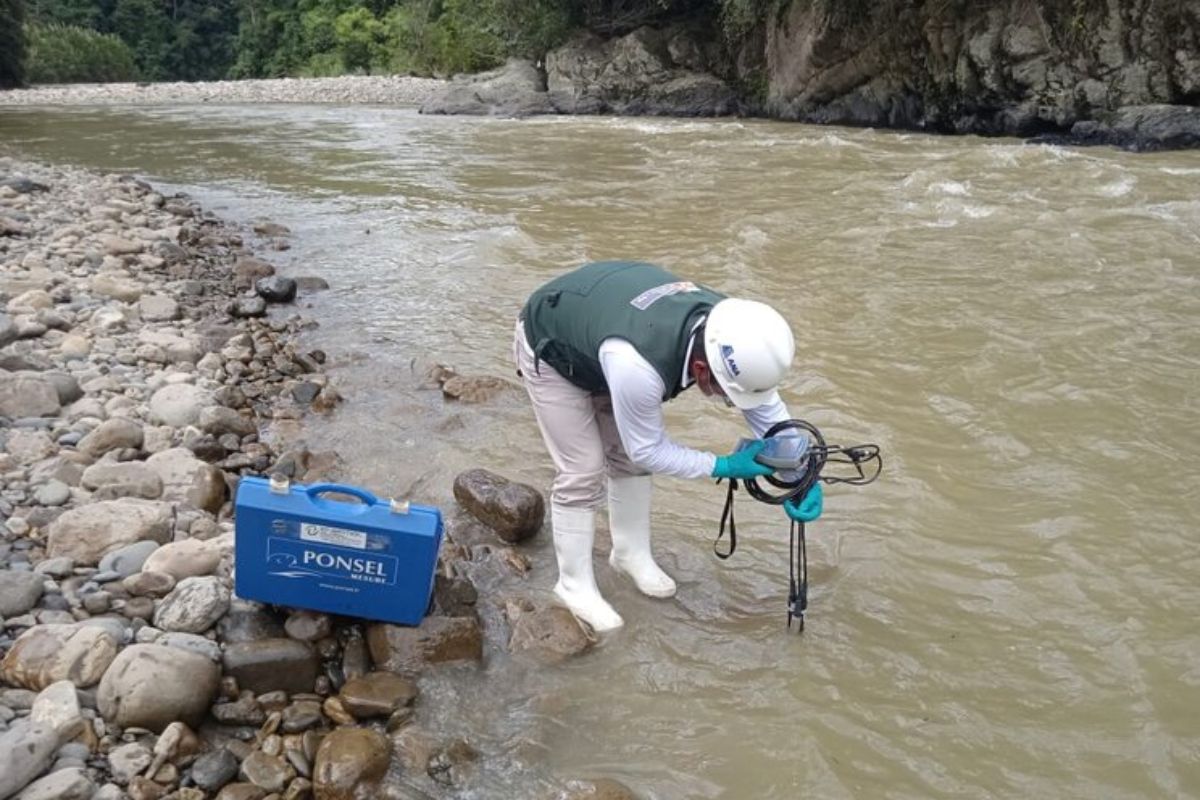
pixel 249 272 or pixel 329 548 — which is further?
pixel 249 272

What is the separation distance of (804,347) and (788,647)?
319 cm

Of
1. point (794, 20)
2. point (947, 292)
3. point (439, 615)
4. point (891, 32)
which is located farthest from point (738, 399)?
point (794, 20)

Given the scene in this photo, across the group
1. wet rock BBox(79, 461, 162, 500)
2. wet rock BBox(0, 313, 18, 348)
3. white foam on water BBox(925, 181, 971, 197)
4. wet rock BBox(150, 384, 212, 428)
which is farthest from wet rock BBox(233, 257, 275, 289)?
white foam on water BBox(925, 181, 971, 197)

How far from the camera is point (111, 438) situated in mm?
4258

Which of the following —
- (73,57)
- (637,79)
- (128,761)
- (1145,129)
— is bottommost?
(128,761)

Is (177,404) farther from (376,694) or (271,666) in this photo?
(376,694)

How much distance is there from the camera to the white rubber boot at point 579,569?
335 centimetres

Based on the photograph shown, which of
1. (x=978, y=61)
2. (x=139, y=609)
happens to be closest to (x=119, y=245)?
(x=139, y=609)

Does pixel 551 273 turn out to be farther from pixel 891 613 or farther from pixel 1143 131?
pixel 1143 131

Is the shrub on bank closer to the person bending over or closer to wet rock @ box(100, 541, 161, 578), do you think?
wet rock @ box(100, 541, 161, 578)

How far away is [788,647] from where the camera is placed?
3311 millimetres

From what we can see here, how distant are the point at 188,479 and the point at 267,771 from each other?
71.2 inches

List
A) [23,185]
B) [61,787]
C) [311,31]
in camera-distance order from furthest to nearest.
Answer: [311,31]
[23,185]
[61,787]

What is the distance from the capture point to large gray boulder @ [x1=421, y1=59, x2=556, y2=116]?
25.3m
